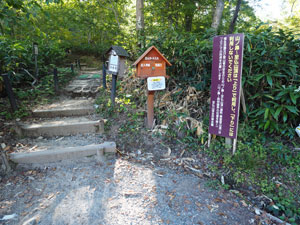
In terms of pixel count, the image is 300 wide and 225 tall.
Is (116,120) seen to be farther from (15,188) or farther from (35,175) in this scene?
(15,188)

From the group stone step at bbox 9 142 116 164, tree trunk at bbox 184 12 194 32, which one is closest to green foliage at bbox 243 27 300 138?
stone step at bbox 9 142 116 164

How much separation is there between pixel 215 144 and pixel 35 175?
3.25m

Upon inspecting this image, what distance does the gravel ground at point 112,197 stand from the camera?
238 cm

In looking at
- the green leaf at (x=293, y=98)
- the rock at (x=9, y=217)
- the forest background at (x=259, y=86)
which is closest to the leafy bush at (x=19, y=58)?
the forest background at (x=259, y=86)

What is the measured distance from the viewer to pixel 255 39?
381 cm

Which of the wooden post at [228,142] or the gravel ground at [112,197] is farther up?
the wooden post at [228,142]

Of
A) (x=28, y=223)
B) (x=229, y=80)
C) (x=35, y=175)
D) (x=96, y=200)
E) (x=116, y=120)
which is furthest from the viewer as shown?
(x=116, y=120)

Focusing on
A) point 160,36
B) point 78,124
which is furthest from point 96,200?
point 160,36

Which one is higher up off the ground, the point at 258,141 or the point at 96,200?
the point at 258,141

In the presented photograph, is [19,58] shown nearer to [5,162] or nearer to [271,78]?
[5,162]

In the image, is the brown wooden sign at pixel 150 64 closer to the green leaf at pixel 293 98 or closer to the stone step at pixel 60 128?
the stone step at pixel 60 128

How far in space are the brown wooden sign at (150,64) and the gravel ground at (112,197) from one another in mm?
1897

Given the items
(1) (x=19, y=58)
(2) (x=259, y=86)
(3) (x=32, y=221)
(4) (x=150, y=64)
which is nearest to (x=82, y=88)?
(1) (x=19, y=58)

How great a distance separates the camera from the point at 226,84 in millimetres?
3521
